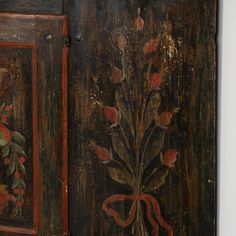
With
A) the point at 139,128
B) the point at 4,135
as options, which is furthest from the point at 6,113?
the point at 139,128

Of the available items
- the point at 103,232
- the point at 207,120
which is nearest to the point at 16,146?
the point at 103,232

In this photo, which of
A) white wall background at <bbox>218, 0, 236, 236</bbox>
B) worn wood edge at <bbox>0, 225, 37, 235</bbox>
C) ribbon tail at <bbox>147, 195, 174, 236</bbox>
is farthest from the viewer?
worn wood edge at <bbox>0, 225, 37, 235</bbox>

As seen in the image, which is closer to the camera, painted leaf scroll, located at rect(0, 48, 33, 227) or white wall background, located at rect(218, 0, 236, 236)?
white wall background, located at rect(218, 0, 236, 236)

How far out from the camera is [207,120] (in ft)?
6.35

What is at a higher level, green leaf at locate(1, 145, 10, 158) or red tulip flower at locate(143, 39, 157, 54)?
red tulip flower at locate(143, 39, 157, 54)

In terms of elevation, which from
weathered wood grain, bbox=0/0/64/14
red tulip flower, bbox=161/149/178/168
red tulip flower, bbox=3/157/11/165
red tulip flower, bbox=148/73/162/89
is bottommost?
red tulip flower, bbox=3/157/11/165

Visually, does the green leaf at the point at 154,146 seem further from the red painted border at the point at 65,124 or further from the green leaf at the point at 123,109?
the red painted border at the point at 65,124

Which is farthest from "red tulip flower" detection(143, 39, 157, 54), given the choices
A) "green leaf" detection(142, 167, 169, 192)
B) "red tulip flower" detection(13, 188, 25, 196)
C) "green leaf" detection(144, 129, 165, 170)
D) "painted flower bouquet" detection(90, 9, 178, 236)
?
"red tulip flower" detection(13, 188, 25, 196)

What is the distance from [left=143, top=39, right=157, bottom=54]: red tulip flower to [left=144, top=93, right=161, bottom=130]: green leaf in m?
0.12

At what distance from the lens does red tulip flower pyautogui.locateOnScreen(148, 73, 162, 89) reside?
1945mm

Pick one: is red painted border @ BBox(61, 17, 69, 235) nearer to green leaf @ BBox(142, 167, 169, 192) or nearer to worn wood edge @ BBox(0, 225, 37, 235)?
worn wood edge @ BBox(0, 225, 37, 235)

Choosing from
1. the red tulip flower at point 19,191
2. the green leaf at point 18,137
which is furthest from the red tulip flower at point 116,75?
the red tulip flower at point 19,191

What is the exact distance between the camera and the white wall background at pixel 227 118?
190 cm

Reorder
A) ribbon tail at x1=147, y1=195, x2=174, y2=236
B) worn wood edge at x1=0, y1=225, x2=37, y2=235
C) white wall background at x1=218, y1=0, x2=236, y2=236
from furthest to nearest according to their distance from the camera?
worn wood edge at x1=0, y1=225, x2=37, y2=235 < ribbon tail at x1=147, y1=195, x2=174, y2=236 < white wall background at x1=218, y1=0, x2=236, y2=236
